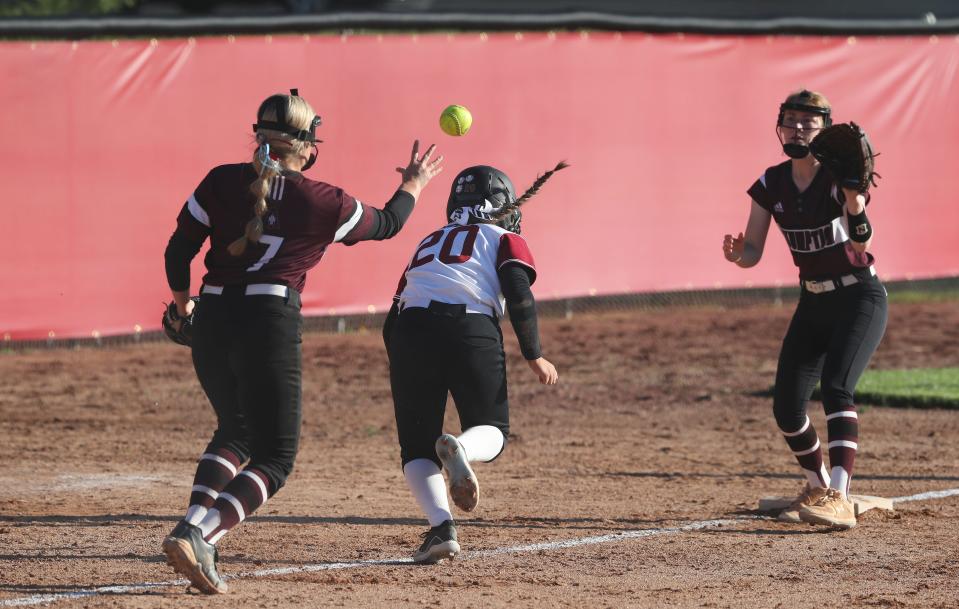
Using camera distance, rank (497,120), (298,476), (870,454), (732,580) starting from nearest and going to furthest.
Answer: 1. (732,580)
2. (298,476)
3. (870,454)
4. (497,120)

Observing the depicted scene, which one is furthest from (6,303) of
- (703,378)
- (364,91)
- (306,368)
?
(703,378)

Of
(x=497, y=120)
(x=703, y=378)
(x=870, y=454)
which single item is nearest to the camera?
(x=870, y=454)

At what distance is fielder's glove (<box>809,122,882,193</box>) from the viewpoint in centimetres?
625

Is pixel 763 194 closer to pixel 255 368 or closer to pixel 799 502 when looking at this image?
pixel 799 502

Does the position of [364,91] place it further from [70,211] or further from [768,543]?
[768,543]

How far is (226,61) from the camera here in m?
12.5

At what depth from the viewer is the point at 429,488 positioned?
225 inches

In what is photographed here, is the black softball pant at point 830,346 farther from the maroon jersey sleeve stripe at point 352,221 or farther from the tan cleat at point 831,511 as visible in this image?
the maroon jersey sleeve stripe at point 352,221

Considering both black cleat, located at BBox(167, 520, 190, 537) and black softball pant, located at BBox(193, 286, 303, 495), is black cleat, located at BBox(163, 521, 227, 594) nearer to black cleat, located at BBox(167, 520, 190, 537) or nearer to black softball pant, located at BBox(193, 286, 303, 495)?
black cleat, located at BBox(167, 520, 190, 537)

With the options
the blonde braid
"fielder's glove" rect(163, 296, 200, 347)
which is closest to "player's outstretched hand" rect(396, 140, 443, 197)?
the blonde braid

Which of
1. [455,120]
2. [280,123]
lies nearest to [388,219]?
[280,123]

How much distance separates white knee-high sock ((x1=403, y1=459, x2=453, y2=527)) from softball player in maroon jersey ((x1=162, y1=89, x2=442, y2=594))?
25.0 inches

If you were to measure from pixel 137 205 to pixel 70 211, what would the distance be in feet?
1.80

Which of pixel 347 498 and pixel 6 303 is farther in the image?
pixel 6 303
